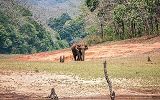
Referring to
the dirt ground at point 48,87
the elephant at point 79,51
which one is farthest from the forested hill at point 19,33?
the dirt ground at point 48,87

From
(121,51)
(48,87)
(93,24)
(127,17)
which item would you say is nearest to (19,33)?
(93,24)

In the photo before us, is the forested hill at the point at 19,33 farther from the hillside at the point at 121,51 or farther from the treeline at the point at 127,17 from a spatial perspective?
the hillside at the point at 121,51

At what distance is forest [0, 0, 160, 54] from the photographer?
56594 millimetres

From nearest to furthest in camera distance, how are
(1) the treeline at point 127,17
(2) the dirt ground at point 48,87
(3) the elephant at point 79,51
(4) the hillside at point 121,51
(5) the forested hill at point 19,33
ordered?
(2) the dirt ground at point 48,87 → (3) the elephant at point 79,51 → (4) the hillside at point 121,51 → (1) the treeline at point 127,17 → (5) the forested hill at point 19,33

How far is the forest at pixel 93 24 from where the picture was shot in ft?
186

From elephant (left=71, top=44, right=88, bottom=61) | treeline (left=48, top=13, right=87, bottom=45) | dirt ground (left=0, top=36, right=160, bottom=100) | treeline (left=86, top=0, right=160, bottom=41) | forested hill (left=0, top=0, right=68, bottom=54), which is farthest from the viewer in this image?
treeline (left=48, top=13, right=87, bottom=45)

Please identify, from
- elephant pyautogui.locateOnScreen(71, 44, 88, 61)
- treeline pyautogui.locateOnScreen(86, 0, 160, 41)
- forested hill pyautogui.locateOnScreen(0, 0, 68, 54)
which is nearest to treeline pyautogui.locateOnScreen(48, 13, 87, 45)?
forested hill pyautogui.locateOnScreen(0, 0, 68, 54)

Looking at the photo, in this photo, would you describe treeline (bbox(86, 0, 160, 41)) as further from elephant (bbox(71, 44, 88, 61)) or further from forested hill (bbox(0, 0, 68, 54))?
forested hill (bbox(0, 0, 68, 54))

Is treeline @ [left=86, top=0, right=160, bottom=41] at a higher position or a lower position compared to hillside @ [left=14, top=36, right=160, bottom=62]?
higher

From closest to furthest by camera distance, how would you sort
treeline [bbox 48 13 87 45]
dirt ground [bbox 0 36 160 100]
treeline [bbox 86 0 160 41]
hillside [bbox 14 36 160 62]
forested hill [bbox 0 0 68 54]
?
dirt ground [bbox 0 36 160 100] → hillside [bbox 14 36 160 62] → treeline [bbox 86 0 160 41] → forested hill [bbox 0 0 68 54] → treeline [bbox 48 13 87 45]

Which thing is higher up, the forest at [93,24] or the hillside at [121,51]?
the forest at [93,24]

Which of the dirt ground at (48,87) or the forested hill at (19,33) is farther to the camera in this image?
the forested hill at (19,33)

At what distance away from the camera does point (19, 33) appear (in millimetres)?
90375

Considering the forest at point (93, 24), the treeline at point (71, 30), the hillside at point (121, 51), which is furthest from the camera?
the treeline at point (71, 30)
